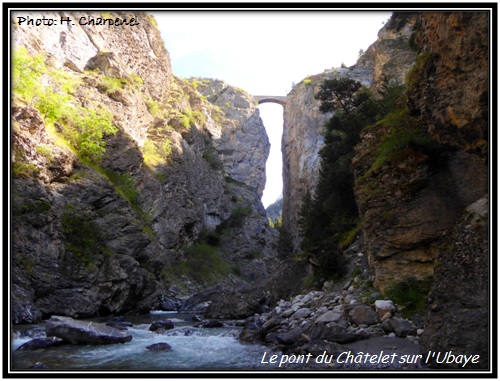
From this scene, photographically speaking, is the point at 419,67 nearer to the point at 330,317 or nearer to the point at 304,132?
the point at 330,317

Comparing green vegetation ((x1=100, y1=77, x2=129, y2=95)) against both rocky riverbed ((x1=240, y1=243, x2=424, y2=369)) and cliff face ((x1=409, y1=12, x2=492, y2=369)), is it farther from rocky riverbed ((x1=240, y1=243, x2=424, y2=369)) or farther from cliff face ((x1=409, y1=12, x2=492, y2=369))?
Result: cliff face ((x1=409, y1=12, x2=492, y2=369))

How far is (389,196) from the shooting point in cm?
1357

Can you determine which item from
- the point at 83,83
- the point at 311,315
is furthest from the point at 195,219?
the point at 311,315

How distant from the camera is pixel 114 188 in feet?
85.9

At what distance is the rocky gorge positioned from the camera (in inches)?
329

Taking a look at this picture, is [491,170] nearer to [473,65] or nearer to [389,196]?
[473,65]

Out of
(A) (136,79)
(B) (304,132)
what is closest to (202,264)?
(A) (136,79)

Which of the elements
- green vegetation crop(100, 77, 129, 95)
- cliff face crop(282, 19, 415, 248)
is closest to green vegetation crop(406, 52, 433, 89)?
green vegetation crop(100, 77, 129, 95)

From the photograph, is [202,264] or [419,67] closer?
[419,67]

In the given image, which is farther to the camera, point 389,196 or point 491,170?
point 389,196

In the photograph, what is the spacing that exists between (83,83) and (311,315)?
28990 millimetres

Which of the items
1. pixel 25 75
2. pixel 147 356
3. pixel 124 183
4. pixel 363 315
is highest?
pixel 25 75

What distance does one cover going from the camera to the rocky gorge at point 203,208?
27.4ft

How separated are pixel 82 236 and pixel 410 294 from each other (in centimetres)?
1727
